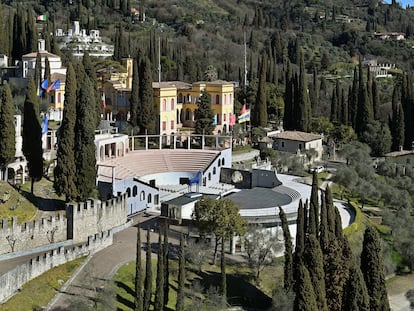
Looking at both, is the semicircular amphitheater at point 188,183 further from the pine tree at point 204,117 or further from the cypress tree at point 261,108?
the cypress tree at point 261,108

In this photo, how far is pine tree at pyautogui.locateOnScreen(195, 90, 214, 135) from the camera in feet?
200

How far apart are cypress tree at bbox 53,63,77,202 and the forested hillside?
1163 inches

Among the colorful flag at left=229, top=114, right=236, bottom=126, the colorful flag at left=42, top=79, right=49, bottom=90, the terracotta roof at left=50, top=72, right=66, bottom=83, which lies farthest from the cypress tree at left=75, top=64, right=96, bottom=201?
the colorful flag at left=229, top=114, right=236, bottom=126

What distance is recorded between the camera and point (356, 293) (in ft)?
82.8

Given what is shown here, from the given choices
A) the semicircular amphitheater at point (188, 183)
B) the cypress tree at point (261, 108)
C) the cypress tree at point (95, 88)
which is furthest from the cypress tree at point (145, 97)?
the cypress tree at point (261, 108)

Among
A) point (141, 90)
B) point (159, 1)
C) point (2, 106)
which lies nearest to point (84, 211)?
point (2, 106)

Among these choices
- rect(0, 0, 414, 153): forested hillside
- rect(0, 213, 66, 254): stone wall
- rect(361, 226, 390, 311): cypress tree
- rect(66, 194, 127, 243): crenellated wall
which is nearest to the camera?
rect(361, 226, 390, 311): cypress tree

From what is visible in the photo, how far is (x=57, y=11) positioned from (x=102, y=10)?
803cm

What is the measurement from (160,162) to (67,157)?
52.7 ft

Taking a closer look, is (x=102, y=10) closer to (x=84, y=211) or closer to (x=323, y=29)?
(x=323, y=29)

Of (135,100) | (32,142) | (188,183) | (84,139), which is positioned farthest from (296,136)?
(32,142)

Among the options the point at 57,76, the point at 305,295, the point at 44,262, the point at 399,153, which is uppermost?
the point at 57,76

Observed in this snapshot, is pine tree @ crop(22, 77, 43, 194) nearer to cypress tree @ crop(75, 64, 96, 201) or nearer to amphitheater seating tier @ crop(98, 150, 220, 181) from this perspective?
cypress tree @ crop(75, 64, 96, 201)

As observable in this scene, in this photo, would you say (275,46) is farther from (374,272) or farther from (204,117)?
(374,272)
